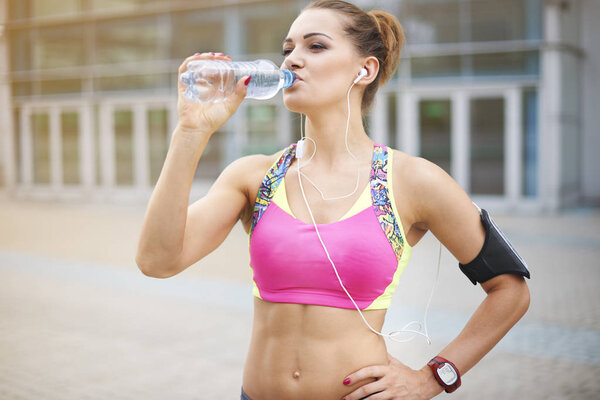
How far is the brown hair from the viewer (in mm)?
2252

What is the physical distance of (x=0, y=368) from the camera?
19.2 feet

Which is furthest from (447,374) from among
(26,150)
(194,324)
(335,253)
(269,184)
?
(26,150)

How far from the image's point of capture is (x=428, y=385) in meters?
2.18

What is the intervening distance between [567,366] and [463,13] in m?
14.0

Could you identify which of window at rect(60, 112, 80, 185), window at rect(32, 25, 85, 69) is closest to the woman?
window at rect(60, 112, 80, 185)

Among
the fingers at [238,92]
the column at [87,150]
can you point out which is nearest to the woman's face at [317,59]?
the fingers at [238,92]

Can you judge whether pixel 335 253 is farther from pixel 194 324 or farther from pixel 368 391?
Result: pixel 194 324

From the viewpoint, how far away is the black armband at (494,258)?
84.4 inches

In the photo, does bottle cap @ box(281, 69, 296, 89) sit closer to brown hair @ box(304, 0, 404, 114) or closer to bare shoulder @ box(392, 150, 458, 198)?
brown hair @ box(304, 0, 404, 114)

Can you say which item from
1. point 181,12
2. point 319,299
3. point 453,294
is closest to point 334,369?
point 319,299

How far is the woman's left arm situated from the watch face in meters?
0.03

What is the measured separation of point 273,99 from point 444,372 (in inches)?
731

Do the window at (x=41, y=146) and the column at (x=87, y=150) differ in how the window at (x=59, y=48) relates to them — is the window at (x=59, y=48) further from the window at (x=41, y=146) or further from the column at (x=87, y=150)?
the window at (x=41, y=146)

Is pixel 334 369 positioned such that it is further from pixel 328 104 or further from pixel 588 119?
pixel 588 119
